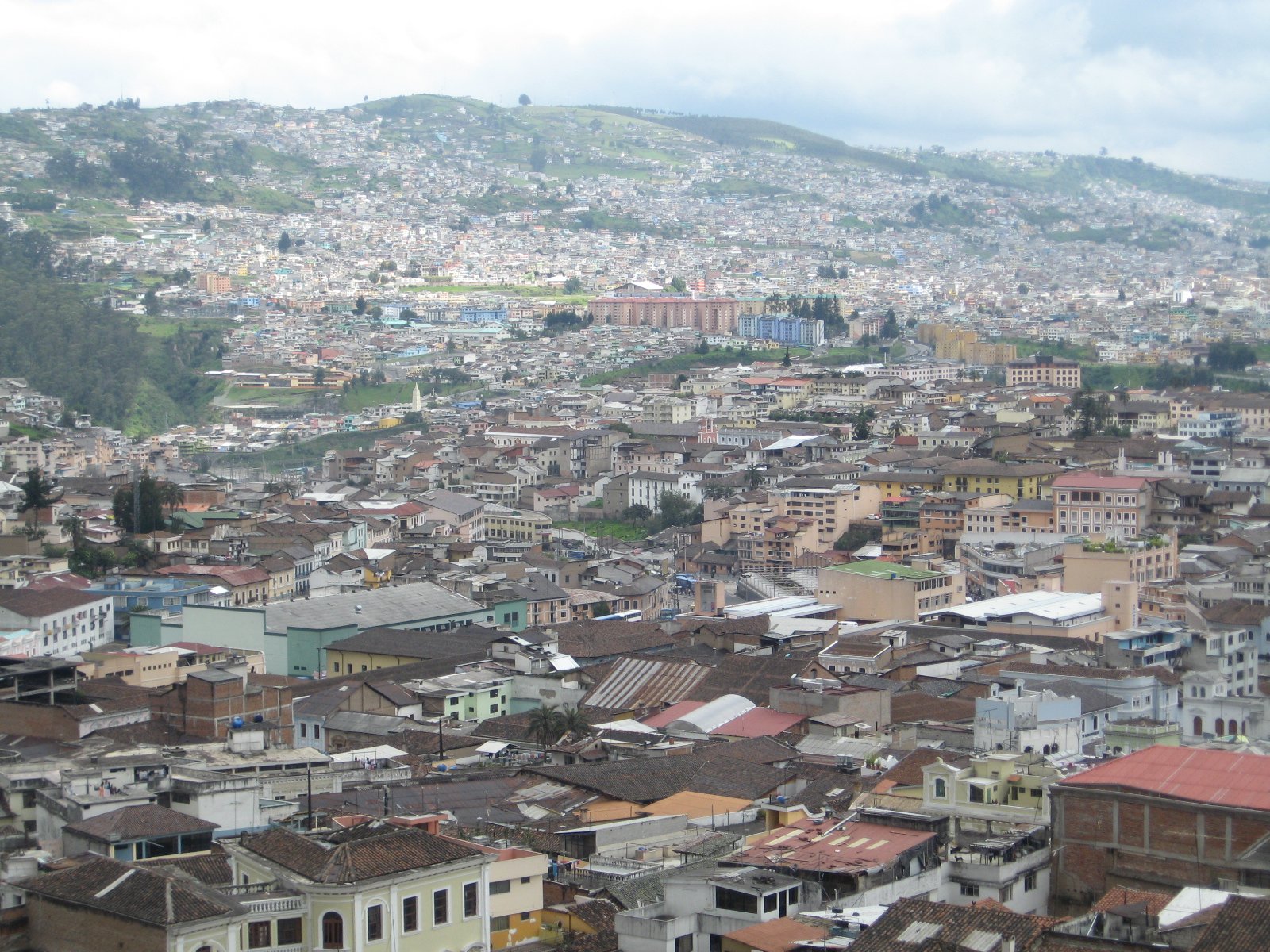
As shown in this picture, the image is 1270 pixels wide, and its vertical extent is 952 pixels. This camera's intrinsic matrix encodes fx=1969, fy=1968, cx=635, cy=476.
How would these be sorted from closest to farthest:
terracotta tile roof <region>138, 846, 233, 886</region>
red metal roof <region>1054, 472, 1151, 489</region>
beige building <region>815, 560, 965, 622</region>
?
terracotta tile roof <region>138, 846, 233, 886</region> < beige building <region>815, 560, 965, 622</region> < red metal roof <region>1054, 472, 1151, 489</region>

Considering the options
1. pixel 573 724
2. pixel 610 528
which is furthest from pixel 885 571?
pixel 610 528

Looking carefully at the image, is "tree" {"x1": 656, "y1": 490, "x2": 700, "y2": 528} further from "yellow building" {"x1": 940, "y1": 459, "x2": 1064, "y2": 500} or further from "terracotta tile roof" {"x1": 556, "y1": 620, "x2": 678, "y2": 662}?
"terracotta tile roof" {"x1": 556, "y1": 620, "x2": 678, "y2": 662}

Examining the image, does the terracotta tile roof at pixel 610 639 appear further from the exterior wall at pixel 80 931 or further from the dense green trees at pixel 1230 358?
the dense green trees at pixel 1230 358

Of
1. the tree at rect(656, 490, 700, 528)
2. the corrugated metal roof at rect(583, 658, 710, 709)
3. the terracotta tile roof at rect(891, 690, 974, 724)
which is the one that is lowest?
the tree at rect(656, 490, 700, 528)

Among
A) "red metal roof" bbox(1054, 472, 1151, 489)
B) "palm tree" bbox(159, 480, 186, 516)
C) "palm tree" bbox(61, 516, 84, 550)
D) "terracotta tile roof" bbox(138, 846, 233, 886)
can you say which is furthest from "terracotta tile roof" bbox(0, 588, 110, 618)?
"red metal roof" bbox(1054, 472, 1151, 489)

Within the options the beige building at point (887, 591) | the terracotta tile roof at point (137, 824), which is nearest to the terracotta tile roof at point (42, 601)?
the beige building at point (887, 591)

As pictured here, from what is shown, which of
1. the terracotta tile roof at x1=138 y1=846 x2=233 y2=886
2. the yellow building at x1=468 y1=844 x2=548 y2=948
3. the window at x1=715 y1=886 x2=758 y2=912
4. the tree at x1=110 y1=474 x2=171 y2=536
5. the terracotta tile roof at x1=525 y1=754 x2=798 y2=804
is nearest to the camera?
the terracotta tile roof at x1=138 y1=846 x2=233 y2=886

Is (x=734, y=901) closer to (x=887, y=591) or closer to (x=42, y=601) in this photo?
(x=42, y=601)
